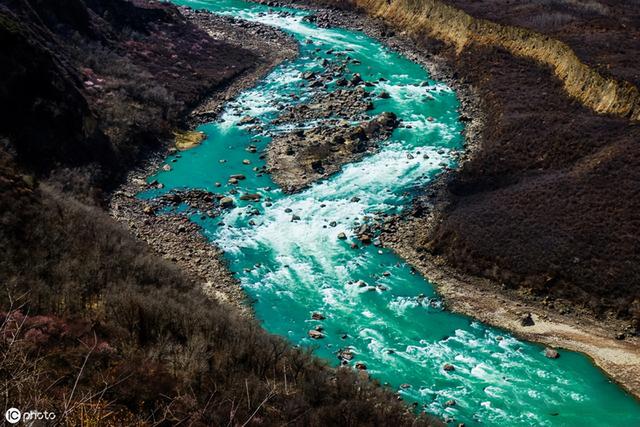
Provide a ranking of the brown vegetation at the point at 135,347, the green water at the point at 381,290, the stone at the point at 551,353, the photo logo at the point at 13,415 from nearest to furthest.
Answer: the photo logo at the point at 13,415, the brown vegetation at the point at 135,347, the green water at the point at 381,290, the stone at the point at 551,353

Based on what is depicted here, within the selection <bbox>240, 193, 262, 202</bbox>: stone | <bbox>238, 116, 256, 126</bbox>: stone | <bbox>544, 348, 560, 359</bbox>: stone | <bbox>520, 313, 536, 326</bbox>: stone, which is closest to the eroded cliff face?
<bbox>520, 313, 536, 326</bbox>: stone

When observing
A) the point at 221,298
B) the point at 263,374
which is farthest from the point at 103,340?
the point at 221,298

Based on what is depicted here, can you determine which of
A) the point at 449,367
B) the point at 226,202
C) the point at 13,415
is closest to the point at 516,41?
the point at 226,202

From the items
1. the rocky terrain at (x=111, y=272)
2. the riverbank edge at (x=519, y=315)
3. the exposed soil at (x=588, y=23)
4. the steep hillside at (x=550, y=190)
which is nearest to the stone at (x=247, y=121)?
the rocky terrain at (x=111, y=272)

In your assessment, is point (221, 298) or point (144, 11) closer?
point (221, 298)

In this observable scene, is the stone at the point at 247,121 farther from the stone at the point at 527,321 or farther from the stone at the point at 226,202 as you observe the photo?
the stone at the point at 527,321

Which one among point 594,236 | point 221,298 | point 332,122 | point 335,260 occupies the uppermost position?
point 594,236

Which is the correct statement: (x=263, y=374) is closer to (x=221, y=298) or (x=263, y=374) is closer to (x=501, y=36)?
(x=221, y=298)

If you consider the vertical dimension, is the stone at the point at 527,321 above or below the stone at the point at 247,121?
above
